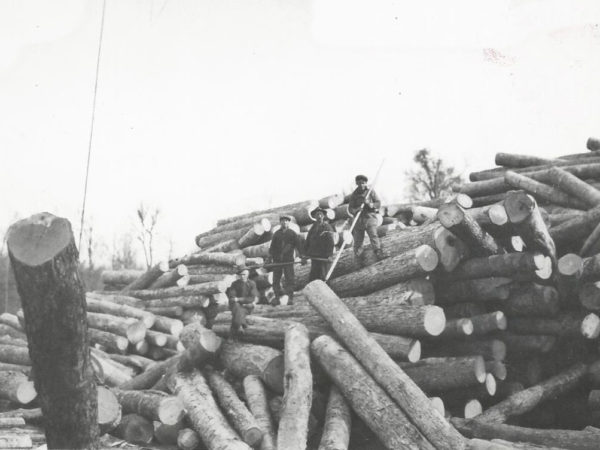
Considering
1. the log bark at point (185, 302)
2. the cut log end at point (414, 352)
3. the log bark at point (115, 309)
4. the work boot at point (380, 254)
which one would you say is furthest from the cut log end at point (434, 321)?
the log bark at point (115, 309)

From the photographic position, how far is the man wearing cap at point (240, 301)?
8.39 m

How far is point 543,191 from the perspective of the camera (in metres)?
11.1

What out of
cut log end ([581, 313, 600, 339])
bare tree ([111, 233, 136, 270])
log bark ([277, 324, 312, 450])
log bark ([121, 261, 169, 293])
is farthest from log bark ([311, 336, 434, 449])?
bare tree ([111, 233, 136, 270])

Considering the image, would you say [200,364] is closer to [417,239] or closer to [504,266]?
[417,239]

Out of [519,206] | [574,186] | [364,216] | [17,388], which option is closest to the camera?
[519,206]

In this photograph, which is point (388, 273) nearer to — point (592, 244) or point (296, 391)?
point (296, 391)

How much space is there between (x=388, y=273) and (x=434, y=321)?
125 cm

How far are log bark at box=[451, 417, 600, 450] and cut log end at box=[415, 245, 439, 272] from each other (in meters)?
1.98

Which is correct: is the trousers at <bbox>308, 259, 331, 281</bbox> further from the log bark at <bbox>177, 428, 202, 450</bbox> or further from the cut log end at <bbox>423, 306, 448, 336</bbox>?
the log bark at <bbox>177, 428, 202, 450</bbox>

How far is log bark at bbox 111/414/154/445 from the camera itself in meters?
7.40

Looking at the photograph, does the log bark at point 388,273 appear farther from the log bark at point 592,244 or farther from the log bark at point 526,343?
the log bark at point 592,244

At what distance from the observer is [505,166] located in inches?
547

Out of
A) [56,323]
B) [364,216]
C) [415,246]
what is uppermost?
[364,216]

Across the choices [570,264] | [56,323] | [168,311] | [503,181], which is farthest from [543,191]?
[56,323]
